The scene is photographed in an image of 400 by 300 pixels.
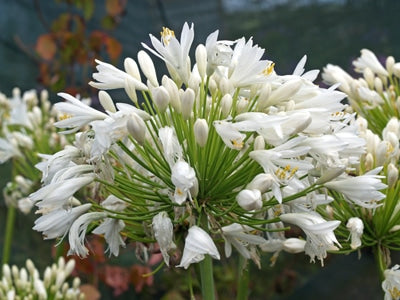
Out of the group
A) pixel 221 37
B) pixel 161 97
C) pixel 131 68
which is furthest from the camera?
pixel 221 37

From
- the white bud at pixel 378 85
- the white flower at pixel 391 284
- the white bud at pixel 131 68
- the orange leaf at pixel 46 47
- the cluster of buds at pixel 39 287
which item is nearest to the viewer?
the white bud at pixel 131 68

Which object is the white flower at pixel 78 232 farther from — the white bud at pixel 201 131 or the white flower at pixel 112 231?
the white bud at pixel 201 131

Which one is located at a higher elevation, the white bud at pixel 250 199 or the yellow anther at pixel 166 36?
the yellow anther at pixel 166 36

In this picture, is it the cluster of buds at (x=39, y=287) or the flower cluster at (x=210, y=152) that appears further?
the cluster of buds at (x=39, y=287)

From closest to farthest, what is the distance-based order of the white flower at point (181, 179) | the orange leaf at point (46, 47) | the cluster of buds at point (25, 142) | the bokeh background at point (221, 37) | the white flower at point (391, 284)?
the white flower at point (181, 179) → the white flower at point (391, 284) → the cluster of buds at point (25, 142) → the orange leaf at point (46, 47) → the bokeh background at point (221, 37)

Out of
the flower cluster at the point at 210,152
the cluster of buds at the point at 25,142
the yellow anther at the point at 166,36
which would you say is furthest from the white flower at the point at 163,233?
the cluster of buds at the point at 25,142

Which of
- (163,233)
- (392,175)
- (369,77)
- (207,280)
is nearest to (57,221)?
(163,233)

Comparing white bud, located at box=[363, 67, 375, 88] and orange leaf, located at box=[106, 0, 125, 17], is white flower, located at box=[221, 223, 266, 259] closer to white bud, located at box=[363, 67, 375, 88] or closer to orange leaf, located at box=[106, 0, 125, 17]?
white bud, located at box=[363, 67, 375, 88]

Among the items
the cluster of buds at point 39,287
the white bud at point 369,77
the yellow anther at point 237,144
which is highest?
the white bud at point 369,77

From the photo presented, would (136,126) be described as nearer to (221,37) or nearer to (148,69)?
(148,69)
